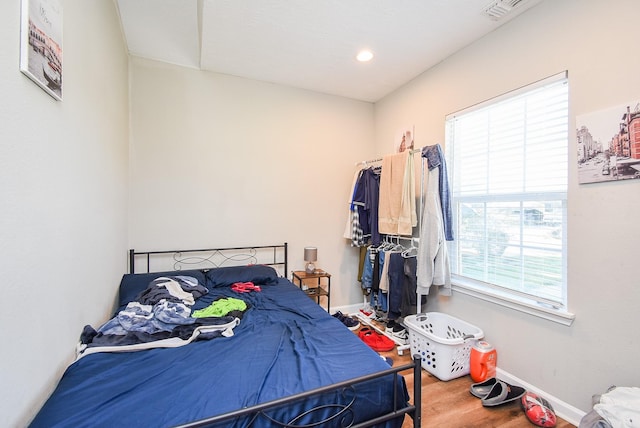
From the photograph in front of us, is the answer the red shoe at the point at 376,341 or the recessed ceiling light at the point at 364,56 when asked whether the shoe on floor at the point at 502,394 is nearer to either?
the red shoe at the point at 376,341

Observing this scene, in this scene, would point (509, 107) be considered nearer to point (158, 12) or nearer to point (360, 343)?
point (360, 343)

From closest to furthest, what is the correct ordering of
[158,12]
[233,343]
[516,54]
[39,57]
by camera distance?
[39,57] < [233,343] < [516,54] < [158,12]

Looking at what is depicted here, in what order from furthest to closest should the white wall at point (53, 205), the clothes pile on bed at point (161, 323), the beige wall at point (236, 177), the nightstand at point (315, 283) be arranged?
the nightstand at point (315, 283) < the clothes pile on bed at point (161, 323) < the beige wall at point (236, 177) < the white wall at point (53, 205)

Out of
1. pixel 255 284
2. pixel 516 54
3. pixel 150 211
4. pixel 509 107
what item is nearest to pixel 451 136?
pixel 509 107

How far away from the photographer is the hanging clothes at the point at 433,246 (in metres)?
2.40

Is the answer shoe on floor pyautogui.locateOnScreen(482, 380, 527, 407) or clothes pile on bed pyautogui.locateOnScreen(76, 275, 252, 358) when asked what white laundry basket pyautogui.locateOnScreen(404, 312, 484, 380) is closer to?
shoe on floor pyautogui.locateOnScreen(482, 380, 527, 407)

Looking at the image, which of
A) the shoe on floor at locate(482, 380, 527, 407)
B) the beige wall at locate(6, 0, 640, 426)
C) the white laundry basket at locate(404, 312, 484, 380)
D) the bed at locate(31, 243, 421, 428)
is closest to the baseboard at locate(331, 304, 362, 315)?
the beige wall at locate(6, 0, 640, 426)

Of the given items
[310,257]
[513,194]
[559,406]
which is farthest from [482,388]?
[310,257]

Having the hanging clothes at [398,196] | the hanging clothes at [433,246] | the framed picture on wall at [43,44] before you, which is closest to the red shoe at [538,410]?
the hanging clothes at [433,246]

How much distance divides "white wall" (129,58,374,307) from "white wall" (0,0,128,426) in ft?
2.28

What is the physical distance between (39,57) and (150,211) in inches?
74.3

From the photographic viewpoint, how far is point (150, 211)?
267 centimetres

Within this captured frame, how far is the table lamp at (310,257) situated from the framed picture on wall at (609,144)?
7.59 ft

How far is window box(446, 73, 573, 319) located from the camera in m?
1.84
